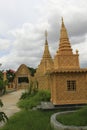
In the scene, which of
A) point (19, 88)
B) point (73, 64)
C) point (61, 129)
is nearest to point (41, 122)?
point (61, 129)

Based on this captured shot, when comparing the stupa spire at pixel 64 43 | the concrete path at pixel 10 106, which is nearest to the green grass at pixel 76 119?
the concrete path at pixel 10 106

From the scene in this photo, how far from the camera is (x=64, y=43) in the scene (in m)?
20.0

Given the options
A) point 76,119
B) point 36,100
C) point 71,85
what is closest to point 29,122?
point 76,119

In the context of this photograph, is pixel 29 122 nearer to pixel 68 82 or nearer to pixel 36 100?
pixel 68 82

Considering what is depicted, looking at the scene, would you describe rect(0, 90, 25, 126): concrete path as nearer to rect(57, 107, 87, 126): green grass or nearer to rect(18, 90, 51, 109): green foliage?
rect(18, 90, 51, 109): green foliage

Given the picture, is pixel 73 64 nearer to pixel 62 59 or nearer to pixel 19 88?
pixel 62 59

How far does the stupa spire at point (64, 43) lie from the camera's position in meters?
19.5

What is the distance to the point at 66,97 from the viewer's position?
17141 mm

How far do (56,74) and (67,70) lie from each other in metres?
0.76

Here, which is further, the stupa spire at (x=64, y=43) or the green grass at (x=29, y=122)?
the stupa spire at (x=64, y=43)

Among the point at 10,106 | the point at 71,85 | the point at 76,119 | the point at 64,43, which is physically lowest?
the point at 10,106

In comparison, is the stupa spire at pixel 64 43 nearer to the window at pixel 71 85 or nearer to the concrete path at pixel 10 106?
the window at pixel 71 85

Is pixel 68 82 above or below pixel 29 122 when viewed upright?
above

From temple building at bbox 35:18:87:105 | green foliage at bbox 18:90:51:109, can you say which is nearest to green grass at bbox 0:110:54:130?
temple building at bbox 35:18:87:105
